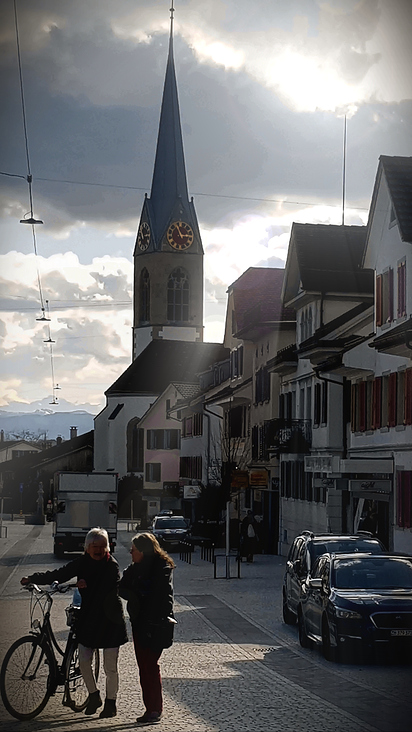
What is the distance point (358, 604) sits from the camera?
637 inches

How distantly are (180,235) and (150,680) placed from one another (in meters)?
110

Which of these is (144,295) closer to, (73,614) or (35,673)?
(73,614)

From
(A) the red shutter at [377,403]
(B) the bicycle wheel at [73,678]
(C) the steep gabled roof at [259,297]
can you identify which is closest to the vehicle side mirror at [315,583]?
(B) the bicycle wheel at [73,678]

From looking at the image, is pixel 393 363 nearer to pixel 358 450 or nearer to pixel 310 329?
pixel 358 450

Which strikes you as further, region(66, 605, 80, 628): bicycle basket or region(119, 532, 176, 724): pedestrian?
region(66, 605, 80, 628): bicycle basket

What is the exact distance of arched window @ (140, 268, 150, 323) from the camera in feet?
396

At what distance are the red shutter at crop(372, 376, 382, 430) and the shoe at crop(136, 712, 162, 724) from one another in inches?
918

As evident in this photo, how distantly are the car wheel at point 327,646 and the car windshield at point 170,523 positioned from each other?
33771mm

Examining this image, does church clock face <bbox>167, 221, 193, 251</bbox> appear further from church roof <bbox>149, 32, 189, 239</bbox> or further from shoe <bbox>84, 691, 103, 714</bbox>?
shoe <bbox>84, 691, 103, 714</bbox>

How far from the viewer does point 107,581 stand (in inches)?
439

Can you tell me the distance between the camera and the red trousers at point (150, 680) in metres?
10.8

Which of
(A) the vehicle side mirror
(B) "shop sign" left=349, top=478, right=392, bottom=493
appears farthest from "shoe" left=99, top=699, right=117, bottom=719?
(B) "shop sign" left=349, top=478, right=392, bottom=493

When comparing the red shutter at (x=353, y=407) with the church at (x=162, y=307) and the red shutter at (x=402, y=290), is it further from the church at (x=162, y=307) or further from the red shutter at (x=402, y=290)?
the church at (x=162, y=307)

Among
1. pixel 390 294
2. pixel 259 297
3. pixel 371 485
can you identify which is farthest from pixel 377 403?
pixel 259 297
